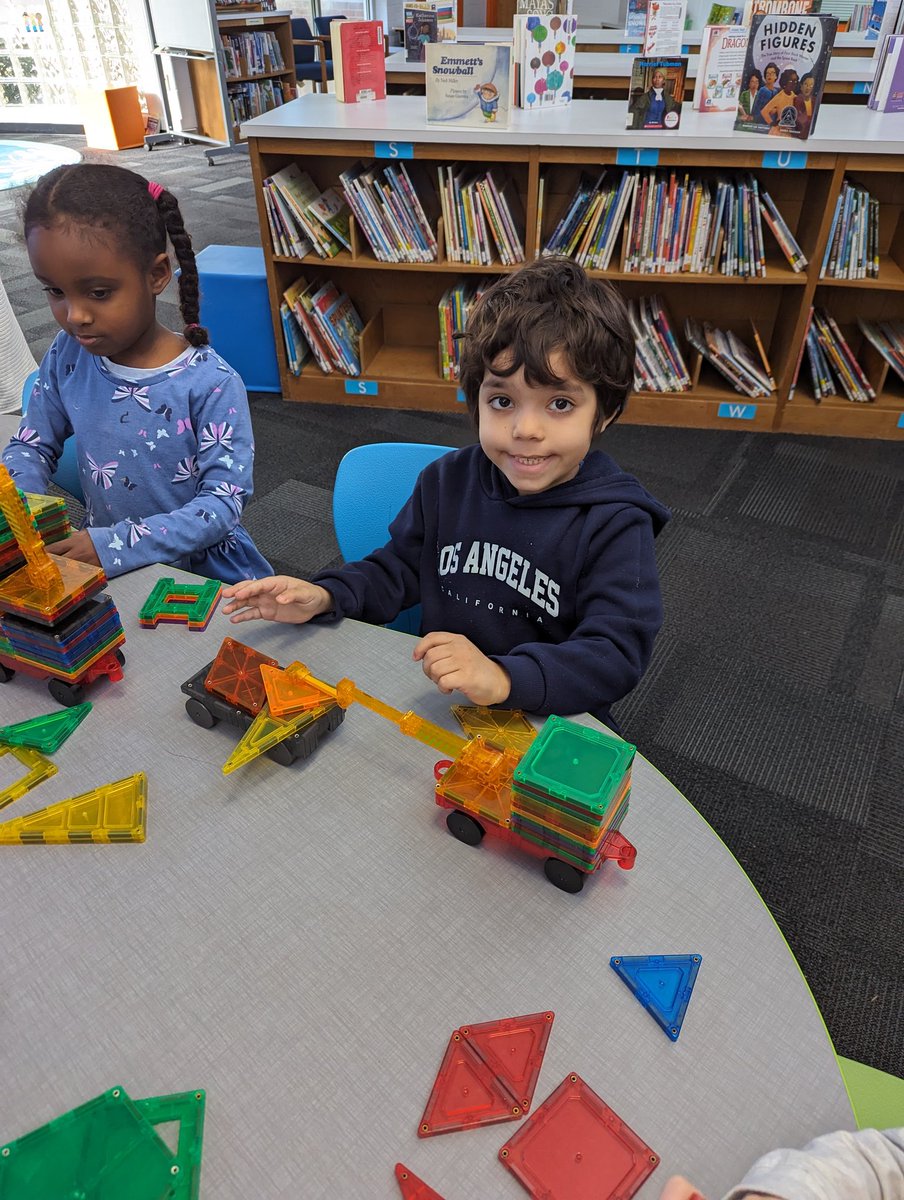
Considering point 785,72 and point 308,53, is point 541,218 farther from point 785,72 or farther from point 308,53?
point 308,53

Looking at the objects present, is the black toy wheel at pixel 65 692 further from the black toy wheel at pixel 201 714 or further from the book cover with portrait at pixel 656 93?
the book cover with portrait at pixel 656 93

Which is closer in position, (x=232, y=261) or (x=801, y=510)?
(x=801, y=510)

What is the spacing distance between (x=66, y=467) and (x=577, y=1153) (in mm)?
1458

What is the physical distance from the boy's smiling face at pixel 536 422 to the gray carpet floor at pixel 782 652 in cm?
49

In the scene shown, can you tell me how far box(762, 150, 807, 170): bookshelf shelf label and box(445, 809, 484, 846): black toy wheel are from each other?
2535 millimetres

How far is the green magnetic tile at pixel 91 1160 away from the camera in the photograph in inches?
21.2

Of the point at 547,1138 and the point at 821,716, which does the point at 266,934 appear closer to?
the point at 547,1138

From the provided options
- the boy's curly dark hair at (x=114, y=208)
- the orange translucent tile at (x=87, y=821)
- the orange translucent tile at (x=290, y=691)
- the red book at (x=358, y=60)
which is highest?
the red book at (x=358, y=60)

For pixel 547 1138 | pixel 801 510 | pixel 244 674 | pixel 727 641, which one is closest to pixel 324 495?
pixel 727 641

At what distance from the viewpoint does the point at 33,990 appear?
648mm

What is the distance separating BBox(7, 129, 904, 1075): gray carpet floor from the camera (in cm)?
148

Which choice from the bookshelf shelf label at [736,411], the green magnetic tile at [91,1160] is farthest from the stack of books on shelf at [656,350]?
the green magnetic tile at [91,1160]

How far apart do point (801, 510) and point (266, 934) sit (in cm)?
242

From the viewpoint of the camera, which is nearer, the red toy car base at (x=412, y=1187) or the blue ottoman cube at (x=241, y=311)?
the red toy car base at (x=412, y=1187)
